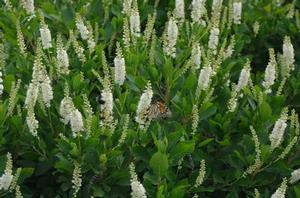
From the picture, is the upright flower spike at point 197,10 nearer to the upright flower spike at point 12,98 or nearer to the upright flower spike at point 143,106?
the upright flower spike at point 143,106

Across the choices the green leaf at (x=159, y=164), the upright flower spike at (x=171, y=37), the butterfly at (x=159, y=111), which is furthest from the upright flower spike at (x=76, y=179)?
the upright flower spike at (x=171, y=37)

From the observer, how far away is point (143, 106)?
3312mm

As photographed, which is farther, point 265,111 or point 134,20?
point 134,20

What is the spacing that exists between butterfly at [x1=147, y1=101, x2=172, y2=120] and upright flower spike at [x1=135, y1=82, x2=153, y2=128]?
0.20m

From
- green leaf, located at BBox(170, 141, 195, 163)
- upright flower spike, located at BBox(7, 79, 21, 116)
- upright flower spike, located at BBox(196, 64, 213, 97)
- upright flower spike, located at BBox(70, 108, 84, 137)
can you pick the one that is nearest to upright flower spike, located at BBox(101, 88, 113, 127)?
upright flower spike, located at BBox(70, 108, 84, 137)

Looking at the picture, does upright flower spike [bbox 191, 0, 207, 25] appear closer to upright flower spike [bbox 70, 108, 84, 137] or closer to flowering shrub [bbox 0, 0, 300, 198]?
flowering shrub [bbox 0, 0, 300, 198]

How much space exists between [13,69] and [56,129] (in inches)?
24.2

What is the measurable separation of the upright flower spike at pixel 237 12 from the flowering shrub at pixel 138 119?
21.8 inches

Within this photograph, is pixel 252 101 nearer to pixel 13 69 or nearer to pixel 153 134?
pixel 153 134

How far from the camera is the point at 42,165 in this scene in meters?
3.54

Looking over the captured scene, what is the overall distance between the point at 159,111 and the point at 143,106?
13.5 inches

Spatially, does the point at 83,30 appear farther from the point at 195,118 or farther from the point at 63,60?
the point at 195,118

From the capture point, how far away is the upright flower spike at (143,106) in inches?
129

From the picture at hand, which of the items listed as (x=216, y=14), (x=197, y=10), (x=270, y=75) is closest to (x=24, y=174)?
(x=270, y=75)
